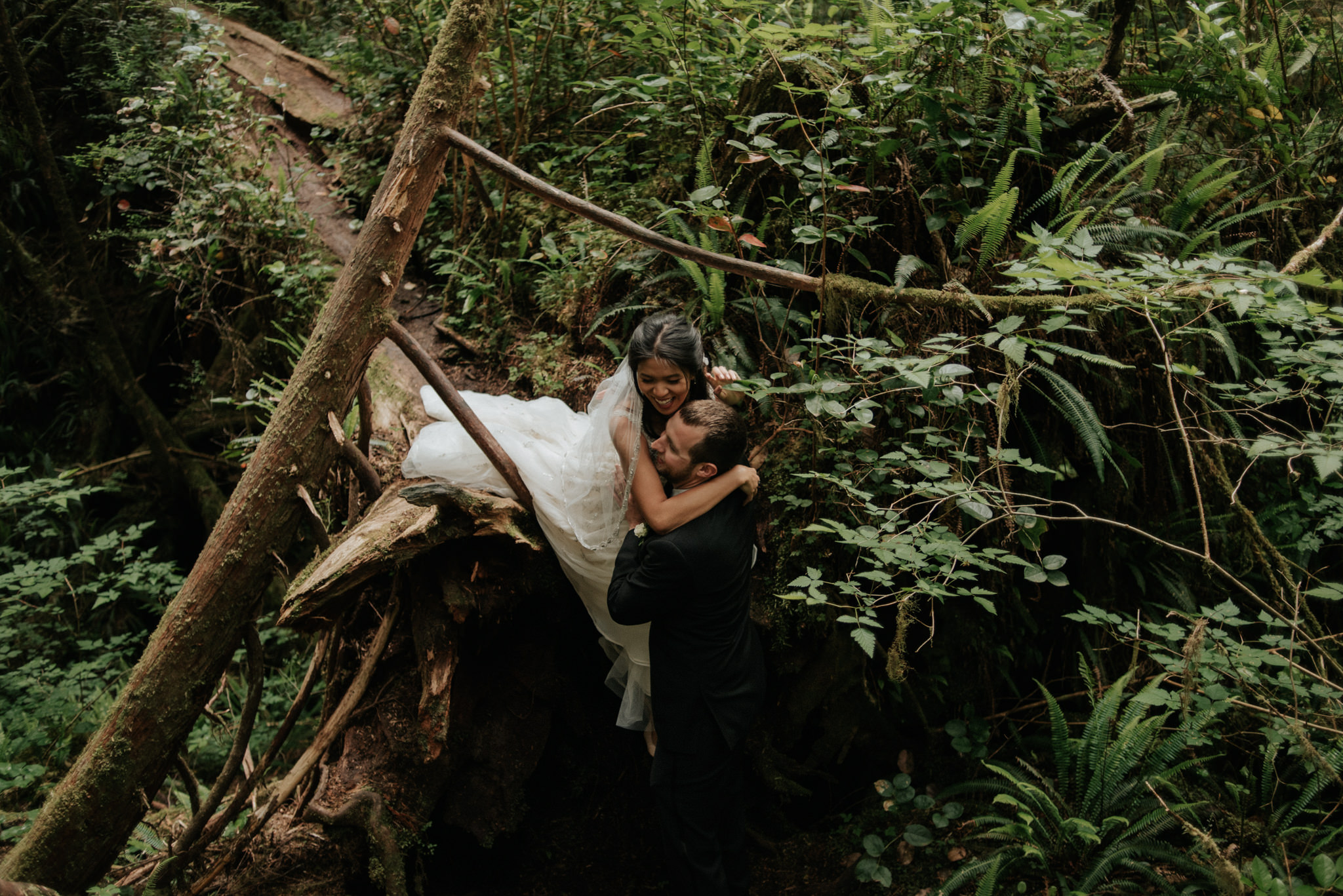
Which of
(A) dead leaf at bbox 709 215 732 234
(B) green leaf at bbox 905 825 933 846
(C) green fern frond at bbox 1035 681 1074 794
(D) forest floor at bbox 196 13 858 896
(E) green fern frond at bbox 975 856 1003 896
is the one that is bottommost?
(D) forest floor at bbox 196 13 858 896

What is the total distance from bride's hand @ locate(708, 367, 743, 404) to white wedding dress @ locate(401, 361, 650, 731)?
17.5 inches

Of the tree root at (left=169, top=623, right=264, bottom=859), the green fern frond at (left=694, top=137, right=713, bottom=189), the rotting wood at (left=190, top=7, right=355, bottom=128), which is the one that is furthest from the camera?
the rotting wood at (left=190, top=7, right=355, bottom=128)

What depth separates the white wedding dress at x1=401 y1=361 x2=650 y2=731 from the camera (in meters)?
3.32

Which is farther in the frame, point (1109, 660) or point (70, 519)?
point (70, 519)

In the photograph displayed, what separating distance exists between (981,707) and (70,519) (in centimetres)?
745

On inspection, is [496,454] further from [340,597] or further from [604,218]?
[604,218]

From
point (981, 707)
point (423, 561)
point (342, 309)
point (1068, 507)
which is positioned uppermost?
point (342, 309)

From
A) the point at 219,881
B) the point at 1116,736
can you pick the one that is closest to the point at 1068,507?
the point at 1116,736

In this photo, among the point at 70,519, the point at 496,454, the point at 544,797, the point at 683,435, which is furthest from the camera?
the point at 70,519

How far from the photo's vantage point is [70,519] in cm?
616

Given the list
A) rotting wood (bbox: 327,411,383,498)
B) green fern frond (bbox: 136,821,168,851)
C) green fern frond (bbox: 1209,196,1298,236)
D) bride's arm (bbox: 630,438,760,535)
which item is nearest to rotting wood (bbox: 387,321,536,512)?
rotting wood (bbox: 327,411,383,498)

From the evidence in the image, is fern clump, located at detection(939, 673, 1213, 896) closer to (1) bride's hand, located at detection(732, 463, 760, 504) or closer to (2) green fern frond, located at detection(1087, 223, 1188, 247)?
(1) bride's hand, located at detection(732, 463, 760, 504)

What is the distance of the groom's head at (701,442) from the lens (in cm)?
300

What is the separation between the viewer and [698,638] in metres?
3.15
